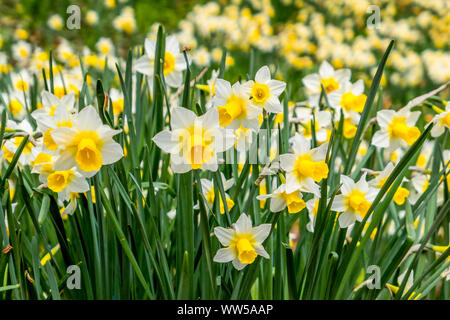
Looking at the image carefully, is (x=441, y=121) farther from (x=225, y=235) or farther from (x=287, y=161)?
(x=225, y=235)

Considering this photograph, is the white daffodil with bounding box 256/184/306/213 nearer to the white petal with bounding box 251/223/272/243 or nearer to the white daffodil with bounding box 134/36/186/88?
the white petal with bounding box 251/223/272/243

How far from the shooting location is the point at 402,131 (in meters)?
1.20

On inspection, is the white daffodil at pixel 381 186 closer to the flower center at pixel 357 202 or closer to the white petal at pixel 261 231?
the flower center at pixel 357 202

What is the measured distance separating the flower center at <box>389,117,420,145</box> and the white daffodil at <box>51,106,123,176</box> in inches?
27.9

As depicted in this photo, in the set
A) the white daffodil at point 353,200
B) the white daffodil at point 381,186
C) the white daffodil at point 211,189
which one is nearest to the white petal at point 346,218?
the white daffodil at point 353,200

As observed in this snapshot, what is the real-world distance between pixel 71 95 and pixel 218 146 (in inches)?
15.2

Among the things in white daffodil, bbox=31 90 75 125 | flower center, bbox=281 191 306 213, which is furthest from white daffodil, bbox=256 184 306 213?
white daffodil, bbox=31 90 75 125

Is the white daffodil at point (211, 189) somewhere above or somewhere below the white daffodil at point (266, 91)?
Answer: below

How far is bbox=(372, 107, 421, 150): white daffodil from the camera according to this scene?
120cm

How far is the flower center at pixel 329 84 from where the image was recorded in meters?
1.46

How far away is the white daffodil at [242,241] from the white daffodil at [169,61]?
1.51ft

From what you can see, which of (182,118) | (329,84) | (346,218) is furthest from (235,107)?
(329,84)

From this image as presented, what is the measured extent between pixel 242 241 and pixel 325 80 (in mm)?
710
